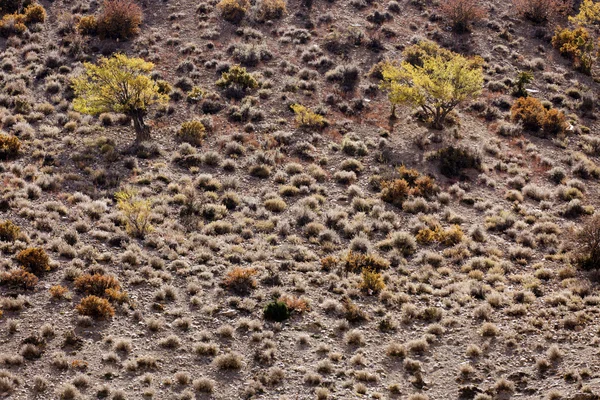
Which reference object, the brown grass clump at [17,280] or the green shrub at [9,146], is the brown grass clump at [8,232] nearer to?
the brown grass clump at [17,280]

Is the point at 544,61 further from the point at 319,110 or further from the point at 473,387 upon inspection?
the point at 473,387

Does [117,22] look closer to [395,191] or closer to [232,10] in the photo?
[232,10]

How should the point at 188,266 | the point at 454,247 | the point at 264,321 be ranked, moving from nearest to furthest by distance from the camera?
the point at 264,321 → the point at 188,266 → the point at 454,247

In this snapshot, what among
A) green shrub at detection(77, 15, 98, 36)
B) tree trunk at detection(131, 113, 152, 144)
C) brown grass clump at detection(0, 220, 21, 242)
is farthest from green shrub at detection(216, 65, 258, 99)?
brown grass clump at detection(0, 220, 21, 242)

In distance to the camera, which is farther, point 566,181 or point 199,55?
point 199,55

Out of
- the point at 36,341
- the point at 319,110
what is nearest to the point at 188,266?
the point at 36,341
